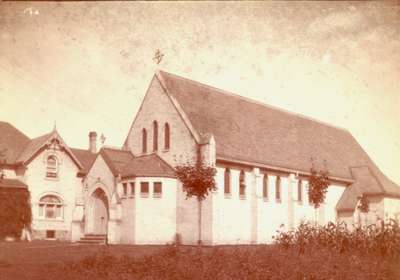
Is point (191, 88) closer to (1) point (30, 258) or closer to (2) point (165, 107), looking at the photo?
(2) point (165, 107)

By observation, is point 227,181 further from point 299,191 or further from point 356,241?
point 356,241

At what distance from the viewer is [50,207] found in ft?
143

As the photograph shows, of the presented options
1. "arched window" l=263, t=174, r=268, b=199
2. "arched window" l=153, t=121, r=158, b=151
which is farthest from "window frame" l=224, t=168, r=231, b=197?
"arched window" l=153, t=121, r=158, b=151

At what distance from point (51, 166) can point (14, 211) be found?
5.67 metres

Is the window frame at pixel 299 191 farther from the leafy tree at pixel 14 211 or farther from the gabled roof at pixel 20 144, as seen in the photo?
the leafy tree at pixel 14 211

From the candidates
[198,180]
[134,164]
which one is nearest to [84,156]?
[134,164]

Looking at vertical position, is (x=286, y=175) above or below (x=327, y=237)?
above

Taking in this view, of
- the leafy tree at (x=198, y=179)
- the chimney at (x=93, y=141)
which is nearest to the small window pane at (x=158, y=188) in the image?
the leafy tree at (x=198, y=179)

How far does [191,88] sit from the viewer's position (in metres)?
39.1

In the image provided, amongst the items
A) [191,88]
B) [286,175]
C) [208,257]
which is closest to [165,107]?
[191,88]

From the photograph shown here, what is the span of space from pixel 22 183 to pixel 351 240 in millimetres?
29749

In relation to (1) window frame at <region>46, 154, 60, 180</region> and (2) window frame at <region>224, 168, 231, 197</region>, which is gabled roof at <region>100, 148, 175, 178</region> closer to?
(2) window frame at <region>224, 168, 231, 197</region>

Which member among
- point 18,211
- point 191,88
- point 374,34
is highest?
point 191,88

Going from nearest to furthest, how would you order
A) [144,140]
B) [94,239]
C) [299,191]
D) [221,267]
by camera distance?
1. [221,267]
2. [94,239]
3. [144,140]
4. [299,191]
